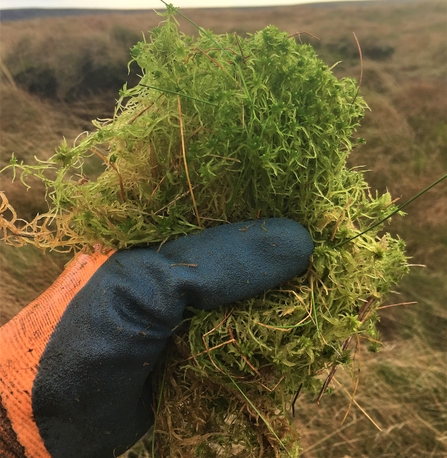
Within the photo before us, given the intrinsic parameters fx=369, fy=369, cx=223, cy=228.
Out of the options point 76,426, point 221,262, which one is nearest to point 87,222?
point 221,262

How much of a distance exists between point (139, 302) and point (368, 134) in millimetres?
1361

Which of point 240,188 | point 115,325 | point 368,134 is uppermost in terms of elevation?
point 240,188

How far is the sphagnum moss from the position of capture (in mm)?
570

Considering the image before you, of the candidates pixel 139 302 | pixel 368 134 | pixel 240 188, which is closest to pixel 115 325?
pixel 139 302

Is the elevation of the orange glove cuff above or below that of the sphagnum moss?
below

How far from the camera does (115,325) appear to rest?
1.94 ft

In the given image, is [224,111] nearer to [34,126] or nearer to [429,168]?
[429,168]

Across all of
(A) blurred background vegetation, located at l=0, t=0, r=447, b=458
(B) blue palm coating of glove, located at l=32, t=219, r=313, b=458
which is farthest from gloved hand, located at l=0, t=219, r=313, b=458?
(A) blurred background vegetation, located at l=0, t=0, r=447, b=458

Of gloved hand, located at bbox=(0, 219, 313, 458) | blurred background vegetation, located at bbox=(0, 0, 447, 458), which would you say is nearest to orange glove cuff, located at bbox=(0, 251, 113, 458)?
gloved hand, located at bbox=(0, 219, 313, 458)

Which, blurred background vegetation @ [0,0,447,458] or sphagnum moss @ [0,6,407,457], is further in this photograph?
blurred background vegetation @ [0,0,447,458]

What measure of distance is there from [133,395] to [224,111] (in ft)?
1.67

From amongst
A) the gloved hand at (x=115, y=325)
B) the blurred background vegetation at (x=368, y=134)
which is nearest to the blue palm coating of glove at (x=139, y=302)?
the gloved hand at (x=115, y=325)

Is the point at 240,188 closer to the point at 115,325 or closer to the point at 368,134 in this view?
the point at 115,325

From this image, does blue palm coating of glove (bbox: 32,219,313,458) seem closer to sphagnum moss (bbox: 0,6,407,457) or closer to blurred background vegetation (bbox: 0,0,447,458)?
sphagnum moss (bbox: 0,6,407,457)
